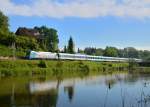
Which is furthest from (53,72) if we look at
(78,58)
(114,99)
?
(114,99)

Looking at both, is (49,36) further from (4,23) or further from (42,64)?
(42,64)

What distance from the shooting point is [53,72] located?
7894 centimetres

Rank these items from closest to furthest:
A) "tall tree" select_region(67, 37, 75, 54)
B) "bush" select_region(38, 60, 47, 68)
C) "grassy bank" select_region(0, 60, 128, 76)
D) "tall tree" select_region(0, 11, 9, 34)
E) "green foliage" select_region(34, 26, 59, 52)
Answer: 1. "grassy bank" select_region(0, 60, 128, 76)
2. "bush" select_region(38, 60, 47, 68)
3. "tall tree" select_region(0, 11, 9, 34)
4. "green foliage" select_region(34, 26, 59, 52)
5. "tall tree" select_region(67, 37, 75, 54)

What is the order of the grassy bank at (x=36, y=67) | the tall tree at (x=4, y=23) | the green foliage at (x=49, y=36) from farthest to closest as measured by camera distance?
the green foliage at (x=49, y=36), the tall tree at (x=4, y=23), the grassy bank at (x=36, y=67)

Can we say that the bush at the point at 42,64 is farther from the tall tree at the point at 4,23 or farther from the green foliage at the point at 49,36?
the green foliage at the point at 49,36

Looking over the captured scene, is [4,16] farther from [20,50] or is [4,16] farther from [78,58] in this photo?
[78,58]

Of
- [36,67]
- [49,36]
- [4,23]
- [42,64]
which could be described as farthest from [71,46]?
[36,67]

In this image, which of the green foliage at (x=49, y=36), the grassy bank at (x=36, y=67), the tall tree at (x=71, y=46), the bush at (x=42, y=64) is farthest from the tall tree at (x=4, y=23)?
the tall tree at (x=71, y=46)

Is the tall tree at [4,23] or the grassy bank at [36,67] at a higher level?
the tall tree at [4,23]

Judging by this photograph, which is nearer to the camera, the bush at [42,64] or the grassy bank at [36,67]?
the grassy bank at [36,67]

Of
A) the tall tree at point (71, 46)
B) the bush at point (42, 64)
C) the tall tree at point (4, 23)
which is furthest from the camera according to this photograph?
the tall tree at point (71, 46)

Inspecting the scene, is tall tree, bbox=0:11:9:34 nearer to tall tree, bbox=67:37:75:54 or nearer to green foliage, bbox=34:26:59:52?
green foliage, bbox=34:26:59:52

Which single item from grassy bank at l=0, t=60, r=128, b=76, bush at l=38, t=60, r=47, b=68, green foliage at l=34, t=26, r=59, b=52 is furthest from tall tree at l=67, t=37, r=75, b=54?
bush at l=38, t=60, r=47, b=68

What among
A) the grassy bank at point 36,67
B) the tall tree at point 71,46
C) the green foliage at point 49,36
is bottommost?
the grassy bank at point 36,67
